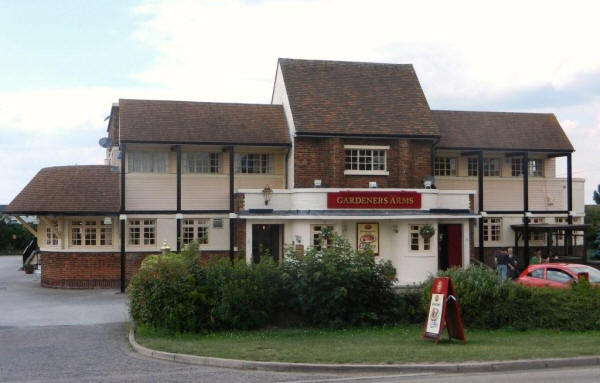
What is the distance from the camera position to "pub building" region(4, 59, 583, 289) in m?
28.2

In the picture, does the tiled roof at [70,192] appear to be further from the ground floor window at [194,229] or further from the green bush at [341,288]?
the green bush at [341,288]

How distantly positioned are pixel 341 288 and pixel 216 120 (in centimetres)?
1484

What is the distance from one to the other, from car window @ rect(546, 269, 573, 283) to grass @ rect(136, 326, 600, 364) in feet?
14.7

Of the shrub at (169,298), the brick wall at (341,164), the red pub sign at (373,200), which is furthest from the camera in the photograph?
the brick wall at (341,164)

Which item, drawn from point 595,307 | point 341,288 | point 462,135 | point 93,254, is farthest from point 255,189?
point 595,307

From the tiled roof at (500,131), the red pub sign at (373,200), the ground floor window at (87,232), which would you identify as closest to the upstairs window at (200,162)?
the ground floor window at (87,232)

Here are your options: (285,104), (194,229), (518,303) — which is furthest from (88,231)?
(518,303)

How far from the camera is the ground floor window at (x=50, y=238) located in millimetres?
29845

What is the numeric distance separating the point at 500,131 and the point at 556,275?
43.9ft

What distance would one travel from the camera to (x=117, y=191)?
29672 mm

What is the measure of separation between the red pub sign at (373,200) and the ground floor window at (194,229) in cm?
580

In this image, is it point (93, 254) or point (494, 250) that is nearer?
point (93, 254)

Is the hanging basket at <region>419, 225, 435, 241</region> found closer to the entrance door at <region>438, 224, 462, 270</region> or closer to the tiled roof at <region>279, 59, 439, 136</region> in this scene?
the entrance door at <region>438, 224, 462, 270</region>

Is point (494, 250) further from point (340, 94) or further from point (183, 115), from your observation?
point (183, 115)
